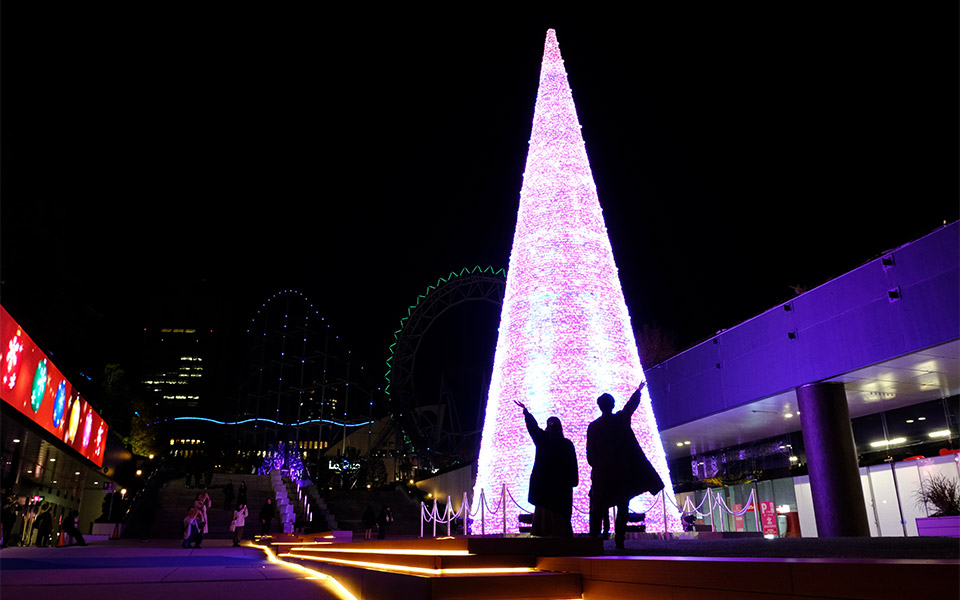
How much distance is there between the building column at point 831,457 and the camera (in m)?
12.3

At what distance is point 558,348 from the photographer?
9695mm

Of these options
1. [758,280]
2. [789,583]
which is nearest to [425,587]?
[789,583]

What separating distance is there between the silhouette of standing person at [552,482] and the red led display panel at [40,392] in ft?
31.6

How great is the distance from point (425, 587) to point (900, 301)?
1061 centimetres

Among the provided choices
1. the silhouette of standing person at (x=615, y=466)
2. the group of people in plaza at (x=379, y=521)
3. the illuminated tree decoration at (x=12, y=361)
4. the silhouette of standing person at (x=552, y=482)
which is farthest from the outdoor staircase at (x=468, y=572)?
the group of people in plaza at (x=379, y=521)

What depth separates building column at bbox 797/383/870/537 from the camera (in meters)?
12.3

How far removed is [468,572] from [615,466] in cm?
202

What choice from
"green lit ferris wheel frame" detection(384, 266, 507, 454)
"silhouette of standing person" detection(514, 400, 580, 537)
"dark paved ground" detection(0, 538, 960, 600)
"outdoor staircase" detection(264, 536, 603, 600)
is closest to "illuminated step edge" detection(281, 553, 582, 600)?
"outdoor staircase" detection(264, 536, 603, 600)

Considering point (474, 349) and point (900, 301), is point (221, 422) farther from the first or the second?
point (900, 301)

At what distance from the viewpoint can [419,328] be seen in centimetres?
3381

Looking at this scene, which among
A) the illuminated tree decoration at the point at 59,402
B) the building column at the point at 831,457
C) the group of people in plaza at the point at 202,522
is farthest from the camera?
the group of people in plaza at the point at 202,522

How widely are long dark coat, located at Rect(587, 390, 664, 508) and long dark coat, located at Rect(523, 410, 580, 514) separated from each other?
61 centimetres

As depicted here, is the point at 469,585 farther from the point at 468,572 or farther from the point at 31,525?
the point at 31,525

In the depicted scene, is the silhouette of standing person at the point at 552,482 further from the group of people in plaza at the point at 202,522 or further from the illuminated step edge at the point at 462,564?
the group of people in plaza at the point at 202,522
